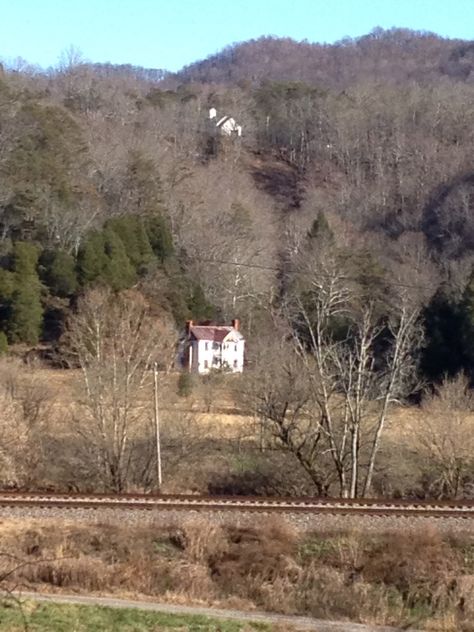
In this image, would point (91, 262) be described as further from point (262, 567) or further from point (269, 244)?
point (262, 567)

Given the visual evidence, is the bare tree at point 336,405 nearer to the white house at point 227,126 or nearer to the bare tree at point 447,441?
the bare tree at point 447,441

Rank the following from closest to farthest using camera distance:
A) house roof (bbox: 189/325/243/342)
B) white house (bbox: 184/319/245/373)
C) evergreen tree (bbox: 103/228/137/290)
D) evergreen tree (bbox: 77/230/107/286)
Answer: white house (bbox: 184/319/245/373) → house roof (bbox: 189/325/243/342) → evergreen tree (bbox: 77/230/107/286) → evergreen tree (bbox: 103/228/137/290)

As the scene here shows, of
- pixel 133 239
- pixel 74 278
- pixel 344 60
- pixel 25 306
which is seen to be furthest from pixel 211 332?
pixel 344 60

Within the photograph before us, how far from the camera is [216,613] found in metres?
11.9

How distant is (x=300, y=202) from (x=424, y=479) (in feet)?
136

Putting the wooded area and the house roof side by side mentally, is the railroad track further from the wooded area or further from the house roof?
the house roof

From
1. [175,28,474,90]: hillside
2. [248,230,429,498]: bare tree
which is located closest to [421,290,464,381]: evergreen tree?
[248,230,429,498]: bare tree

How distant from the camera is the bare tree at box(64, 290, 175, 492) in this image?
18.5 meters

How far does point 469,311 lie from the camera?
28281 mm

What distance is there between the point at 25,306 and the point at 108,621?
19721 mm

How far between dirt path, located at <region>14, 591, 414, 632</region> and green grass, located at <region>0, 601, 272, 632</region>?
26 cm

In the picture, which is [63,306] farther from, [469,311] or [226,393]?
[469,311]

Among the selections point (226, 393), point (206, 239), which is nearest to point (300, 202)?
point (206, 239)

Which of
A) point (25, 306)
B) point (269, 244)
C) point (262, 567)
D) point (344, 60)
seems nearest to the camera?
point (262, 567)
